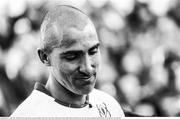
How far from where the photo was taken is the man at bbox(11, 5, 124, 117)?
0.80 m

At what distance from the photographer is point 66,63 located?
0.81 m

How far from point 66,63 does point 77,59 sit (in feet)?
0.08

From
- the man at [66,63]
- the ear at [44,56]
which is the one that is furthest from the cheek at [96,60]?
the ear at [44,56]

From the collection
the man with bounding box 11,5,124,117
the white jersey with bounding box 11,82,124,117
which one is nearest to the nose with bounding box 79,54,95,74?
the man with bounding box 11,5,124,117

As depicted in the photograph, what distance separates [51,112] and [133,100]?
61.3 inches

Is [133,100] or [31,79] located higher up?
[31,79]

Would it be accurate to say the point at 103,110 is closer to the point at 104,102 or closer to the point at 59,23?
the point at 104,102

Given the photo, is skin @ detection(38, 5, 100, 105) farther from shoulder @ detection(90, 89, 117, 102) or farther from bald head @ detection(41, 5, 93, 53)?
Answer: shoulder @ detection(90, 89, 117, 102)

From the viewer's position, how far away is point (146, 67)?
231 cm

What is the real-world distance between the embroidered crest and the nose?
15 centimetres

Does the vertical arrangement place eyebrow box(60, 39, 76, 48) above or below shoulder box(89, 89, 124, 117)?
above

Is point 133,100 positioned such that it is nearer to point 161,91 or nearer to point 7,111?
point 161,91

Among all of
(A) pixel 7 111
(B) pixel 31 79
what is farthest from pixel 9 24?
(A) pixel 7 111

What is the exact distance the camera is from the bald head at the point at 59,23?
800 mm
